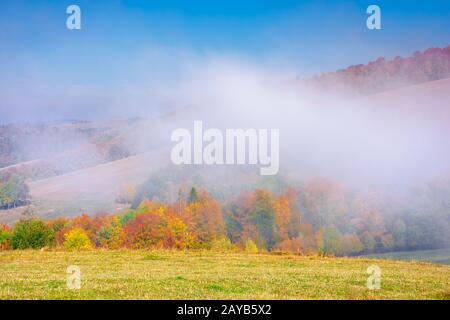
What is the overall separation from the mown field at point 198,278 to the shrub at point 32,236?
15289mm

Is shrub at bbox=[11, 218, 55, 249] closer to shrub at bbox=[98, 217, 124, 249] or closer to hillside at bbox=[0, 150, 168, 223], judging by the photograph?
shrub at bbox=[98, 217, 124, 249]

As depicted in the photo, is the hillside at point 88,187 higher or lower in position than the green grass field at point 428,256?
higher

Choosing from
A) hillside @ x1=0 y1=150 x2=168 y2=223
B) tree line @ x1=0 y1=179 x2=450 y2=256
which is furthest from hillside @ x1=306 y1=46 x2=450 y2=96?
hillside @ x1=0 y1=150 x2=168 y2=223

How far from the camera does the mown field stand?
664 inches

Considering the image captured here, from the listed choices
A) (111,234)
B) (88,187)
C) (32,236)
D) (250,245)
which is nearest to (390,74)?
(250,245)

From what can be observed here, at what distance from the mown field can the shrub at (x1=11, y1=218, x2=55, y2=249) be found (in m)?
15.3

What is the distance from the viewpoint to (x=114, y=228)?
9975 centimetres

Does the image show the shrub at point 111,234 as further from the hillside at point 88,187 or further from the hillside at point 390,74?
the hillside at point 390,74

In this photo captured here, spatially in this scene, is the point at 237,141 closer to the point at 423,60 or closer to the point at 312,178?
the point at 312,178

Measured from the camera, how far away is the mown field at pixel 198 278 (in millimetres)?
16864

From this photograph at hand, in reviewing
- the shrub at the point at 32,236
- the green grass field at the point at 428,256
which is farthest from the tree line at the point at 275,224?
the shrub at the point at 32,236

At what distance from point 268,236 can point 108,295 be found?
87.6m
